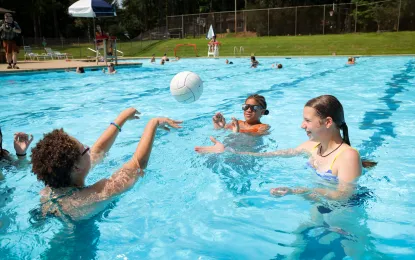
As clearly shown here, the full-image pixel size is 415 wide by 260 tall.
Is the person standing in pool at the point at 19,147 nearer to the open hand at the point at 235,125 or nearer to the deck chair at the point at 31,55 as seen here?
the open hand at the point at 235,125

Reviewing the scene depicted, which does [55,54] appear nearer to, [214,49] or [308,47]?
[214,49]

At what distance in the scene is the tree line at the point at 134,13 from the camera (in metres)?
34.9

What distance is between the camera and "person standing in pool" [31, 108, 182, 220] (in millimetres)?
2424

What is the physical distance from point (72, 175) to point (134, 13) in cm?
7277

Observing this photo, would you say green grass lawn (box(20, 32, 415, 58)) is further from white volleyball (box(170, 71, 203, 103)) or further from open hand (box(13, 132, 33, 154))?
open hand (box(13, 132, 33, 154))

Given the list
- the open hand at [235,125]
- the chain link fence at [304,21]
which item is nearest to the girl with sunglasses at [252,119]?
the open hand at [235,125]

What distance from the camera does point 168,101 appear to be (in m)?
10.4

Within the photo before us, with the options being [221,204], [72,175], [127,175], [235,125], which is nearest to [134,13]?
[235,125]

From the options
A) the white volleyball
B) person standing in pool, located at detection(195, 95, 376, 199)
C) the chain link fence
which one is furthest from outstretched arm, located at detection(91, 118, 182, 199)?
the chain link fence

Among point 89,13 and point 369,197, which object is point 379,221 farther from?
point 89,13

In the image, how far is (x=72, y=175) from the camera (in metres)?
2.55

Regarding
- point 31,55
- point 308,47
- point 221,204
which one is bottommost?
point 221,204

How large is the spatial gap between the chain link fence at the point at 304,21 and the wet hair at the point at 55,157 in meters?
36.6

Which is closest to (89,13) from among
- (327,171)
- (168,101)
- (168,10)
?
(168,101)
